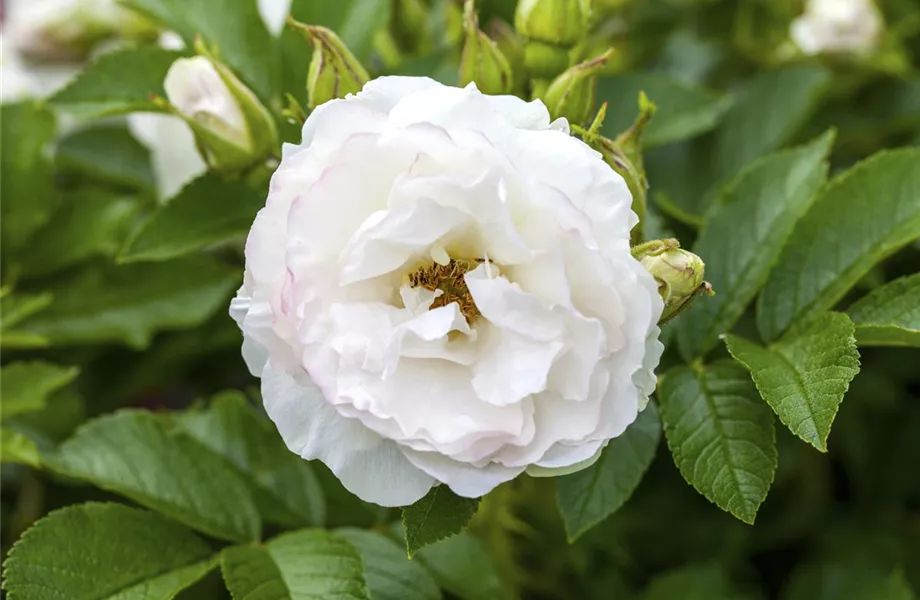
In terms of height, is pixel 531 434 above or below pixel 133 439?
above

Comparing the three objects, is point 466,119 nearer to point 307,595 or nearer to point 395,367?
point 395,367

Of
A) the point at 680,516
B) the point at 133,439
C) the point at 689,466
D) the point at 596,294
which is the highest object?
the point at 596,294

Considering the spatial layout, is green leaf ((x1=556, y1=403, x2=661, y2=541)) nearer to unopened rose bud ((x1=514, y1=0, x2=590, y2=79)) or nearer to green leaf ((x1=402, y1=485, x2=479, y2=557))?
green leaf ((x1=402, y1=485, x2=479, y2=557))

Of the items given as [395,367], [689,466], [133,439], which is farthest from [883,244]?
[133,439]

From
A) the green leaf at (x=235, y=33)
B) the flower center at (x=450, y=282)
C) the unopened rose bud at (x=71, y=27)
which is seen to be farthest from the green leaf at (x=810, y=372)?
the unopened rose bud at (x=71, y=27)

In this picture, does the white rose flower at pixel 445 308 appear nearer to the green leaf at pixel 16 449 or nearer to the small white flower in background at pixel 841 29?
the green leaf at pixel 16 449

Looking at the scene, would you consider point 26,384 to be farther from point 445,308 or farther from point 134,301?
point 445,308

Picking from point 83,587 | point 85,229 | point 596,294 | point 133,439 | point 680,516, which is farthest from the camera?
point 680,516
